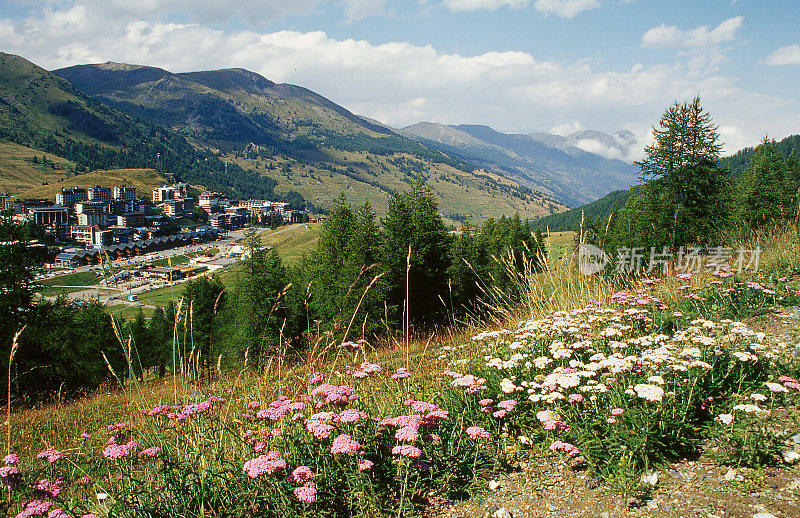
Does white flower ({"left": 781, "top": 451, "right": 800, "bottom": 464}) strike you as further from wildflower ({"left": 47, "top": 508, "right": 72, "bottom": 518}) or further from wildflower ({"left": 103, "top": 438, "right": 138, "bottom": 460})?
wildflower ({"left": 47, "top": 508, "right": 72, "bottom": 518})

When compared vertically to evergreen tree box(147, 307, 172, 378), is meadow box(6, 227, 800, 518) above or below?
above

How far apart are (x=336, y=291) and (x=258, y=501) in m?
30.2

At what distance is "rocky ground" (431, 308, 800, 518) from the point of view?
321 cm

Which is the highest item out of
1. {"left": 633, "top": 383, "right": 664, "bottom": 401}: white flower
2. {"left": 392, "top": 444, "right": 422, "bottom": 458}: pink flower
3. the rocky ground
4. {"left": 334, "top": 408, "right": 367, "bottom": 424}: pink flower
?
{"left": 633, "top": 383, "right": 664, "bottom": 401}: white flower

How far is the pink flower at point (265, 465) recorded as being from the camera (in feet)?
10.1

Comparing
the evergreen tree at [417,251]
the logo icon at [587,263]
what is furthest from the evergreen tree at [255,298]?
the logo icon at [587,263]

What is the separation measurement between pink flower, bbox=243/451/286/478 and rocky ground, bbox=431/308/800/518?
138 centimetres

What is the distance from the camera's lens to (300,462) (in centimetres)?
363

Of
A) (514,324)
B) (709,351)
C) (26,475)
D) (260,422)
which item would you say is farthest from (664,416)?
(26,475)

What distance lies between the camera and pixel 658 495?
11.3 feet

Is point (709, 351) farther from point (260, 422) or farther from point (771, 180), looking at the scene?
point (771, 180)

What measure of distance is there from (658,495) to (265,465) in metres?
3.01

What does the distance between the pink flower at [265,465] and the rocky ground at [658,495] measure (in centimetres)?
138

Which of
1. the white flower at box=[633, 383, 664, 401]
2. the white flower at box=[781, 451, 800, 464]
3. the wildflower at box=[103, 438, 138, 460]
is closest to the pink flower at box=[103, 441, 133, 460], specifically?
the wildflower at box=[103, 438, 138, 460]
